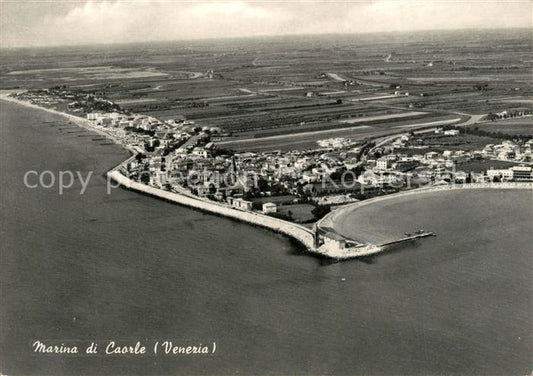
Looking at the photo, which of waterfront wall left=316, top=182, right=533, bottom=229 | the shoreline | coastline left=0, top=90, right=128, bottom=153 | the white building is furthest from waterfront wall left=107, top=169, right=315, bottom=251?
coastline left=0, top=90, right=128, bottom=153

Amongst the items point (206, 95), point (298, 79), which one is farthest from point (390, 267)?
point (298, 79)

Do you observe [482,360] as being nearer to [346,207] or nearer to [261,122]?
[346,207]

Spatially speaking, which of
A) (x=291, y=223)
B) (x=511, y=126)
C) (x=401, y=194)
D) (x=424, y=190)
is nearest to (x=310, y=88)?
(x=511, y=126)

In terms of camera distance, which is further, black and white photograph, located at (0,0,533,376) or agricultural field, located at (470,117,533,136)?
agricultural field, located at (470,117,533,136)

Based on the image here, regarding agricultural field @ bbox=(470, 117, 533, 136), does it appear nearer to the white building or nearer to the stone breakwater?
the stone breakwater

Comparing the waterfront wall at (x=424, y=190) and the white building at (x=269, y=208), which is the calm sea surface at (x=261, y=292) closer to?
the waterfront wall at (x=424, y=190)

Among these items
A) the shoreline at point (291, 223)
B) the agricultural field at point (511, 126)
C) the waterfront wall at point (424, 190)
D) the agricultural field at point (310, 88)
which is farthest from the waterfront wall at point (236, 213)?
the agricultural field at point (511, 126)
